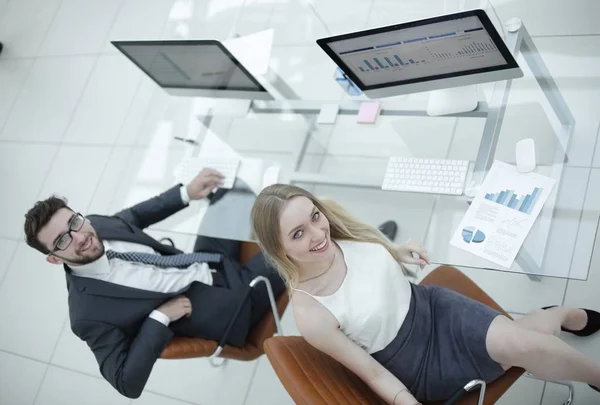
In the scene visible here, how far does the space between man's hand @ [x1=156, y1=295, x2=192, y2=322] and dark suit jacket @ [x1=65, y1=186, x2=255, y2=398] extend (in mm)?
21

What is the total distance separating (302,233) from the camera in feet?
6.52

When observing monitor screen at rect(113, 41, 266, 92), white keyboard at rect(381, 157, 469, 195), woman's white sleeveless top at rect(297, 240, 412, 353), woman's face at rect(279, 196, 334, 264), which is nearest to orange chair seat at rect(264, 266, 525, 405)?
woman's white sleeveless top at rect(297, 240, 412, 353)

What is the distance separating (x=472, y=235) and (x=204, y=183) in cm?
112

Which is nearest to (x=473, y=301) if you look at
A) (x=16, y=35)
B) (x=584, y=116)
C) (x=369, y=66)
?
(x=584, y=116)

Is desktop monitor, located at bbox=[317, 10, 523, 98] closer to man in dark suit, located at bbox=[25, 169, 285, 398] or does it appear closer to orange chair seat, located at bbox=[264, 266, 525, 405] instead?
man in dark suit, located at bbox=[25, 169, 285, 398]

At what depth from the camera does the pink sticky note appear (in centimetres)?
259

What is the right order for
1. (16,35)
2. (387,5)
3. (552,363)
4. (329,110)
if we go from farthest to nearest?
(16,35) < (387,5) < (329,110) < (552,363)

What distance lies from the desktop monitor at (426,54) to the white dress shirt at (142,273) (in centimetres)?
95

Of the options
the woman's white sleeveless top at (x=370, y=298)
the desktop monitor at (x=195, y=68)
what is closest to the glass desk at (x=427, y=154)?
the desktop monitor at (x=195, y=68)

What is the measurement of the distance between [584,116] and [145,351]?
1650 millimetres

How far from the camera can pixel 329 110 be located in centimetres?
272

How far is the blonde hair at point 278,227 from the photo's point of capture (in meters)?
1.99

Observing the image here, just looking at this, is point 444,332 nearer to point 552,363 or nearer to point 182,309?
point 552,363

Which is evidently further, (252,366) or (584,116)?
(252,366)
